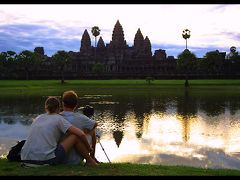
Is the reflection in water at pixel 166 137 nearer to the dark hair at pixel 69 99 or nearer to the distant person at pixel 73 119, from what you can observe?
the distant person at pixel 73 119

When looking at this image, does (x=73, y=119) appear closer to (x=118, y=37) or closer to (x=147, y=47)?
(x=147, y=47)

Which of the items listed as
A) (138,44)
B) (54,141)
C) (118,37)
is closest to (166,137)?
(54,141)

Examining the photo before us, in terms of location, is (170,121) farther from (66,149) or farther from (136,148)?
(66,149)

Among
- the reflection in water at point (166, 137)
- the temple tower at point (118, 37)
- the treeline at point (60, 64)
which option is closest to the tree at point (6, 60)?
the treeline at point (60, 64)

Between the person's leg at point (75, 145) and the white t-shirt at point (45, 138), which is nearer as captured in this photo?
the white t-shirt at point (45, 138)

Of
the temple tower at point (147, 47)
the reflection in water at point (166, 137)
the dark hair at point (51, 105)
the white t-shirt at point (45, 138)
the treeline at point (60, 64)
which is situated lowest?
the reflection in water at point (166, 137)

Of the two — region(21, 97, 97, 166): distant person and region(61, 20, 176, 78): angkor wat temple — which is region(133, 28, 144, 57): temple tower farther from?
region(21, 97, 97, 166): distant person

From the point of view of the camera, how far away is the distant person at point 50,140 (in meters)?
5.37

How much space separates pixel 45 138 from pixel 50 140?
114 millimetres

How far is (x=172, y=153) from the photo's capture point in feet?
27.6
